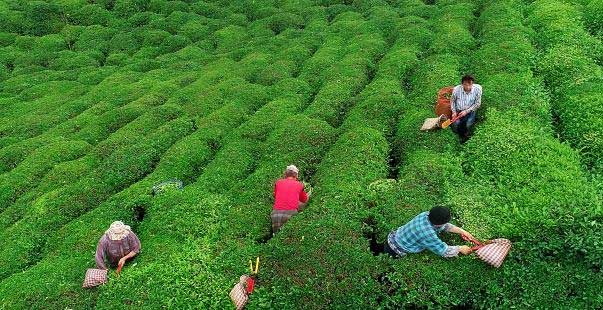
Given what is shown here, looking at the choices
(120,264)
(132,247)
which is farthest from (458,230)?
(120,264)

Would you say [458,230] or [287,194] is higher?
[458,230]

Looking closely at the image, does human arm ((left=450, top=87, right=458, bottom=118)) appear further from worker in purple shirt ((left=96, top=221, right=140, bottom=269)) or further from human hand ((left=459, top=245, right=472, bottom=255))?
worker in purple shirt ((left=96, top=221, right=140, bottom=269))

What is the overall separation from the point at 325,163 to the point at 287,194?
11.1 feet

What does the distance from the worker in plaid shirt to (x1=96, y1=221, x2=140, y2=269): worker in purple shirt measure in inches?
307

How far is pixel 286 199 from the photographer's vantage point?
16312 millimetres

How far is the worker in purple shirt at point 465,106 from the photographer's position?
61.0 feet

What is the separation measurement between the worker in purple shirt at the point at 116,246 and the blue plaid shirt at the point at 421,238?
7856 mm

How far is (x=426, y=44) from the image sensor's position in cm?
2884

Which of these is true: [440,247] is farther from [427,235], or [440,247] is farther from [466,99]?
[466,99]

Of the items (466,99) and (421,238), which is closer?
(421,238)

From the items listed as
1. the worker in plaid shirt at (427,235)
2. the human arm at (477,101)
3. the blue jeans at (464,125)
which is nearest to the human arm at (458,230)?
the worker in plaid shirt at (427,235)

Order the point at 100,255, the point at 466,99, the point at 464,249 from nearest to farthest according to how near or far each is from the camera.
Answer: the point at 464,249
the point at 100,255
the point at 466,99

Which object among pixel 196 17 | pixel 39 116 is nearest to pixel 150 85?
pixel 39 116

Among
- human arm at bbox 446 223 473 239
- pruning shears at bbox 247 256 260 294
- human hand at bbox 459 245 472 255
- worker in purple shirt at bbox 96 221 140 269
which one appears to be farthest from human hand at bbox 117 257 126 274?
human hand at bbox 459 245 472 255
